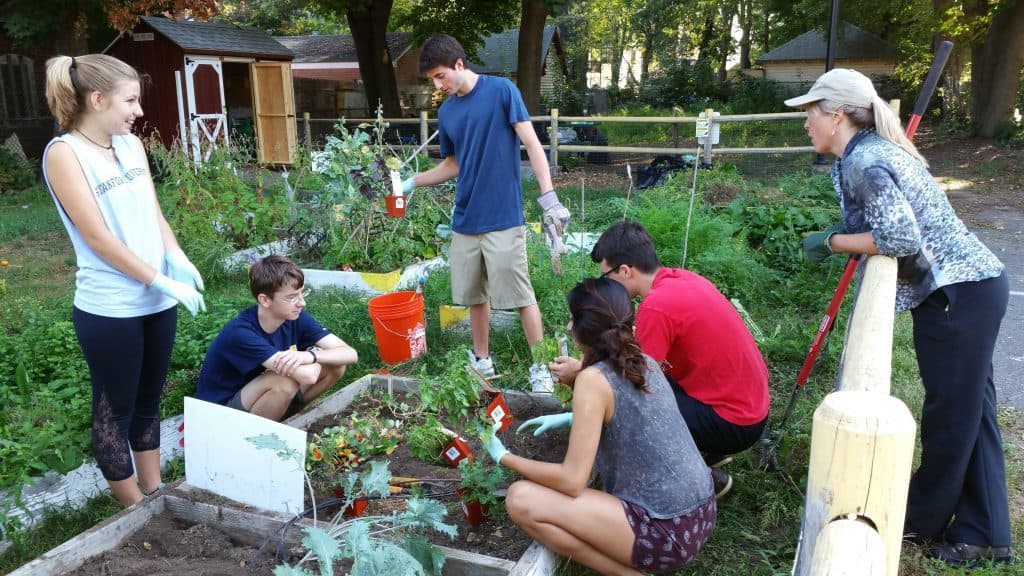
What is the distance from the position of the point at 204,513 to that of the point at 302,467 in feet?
1.67

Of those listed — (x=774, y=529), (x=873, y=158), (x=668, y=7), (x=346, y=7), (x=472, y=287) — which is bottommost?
(x=774, y=529)

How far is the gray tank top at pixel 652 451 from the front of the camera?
2.37 meters

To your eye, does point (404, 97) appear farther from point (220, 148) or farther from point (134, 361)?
point (134, 361)

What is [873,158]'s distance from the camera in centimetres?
241

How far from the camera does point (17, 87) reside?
15516 millimetres

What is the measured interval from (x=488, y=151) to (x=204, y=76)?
1353 centimetres

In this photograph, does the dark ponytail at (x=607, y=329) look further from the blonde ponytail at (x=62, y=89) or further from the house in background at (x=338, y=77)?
the house in background at (x=338, y=77)

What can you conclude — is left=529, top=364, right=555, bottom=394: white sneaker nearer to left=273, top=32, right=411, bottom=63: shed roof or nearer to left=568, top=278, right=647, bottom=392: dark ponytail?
left=568, top=278, right=647, bottom=392: dark ponytail

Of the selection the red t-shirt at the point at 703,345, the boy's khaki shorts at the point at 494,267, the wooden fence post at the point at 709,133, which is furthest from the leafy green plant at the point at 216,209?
the wooden fence post at the point at 709,133

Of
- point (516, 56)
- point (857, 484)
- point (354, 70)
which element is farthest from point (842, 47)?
point (857, 484)

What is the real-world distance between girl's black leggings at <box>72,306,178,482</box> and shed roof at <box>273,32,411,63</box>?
28.8m

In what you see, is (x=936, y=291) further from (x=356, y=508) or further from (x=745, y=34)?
(x=745, y=34)

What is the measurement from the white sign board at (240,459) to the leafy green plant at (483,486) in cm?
56

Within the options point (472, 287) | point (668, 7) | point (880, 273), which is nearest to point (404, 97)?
point (668, 7)
